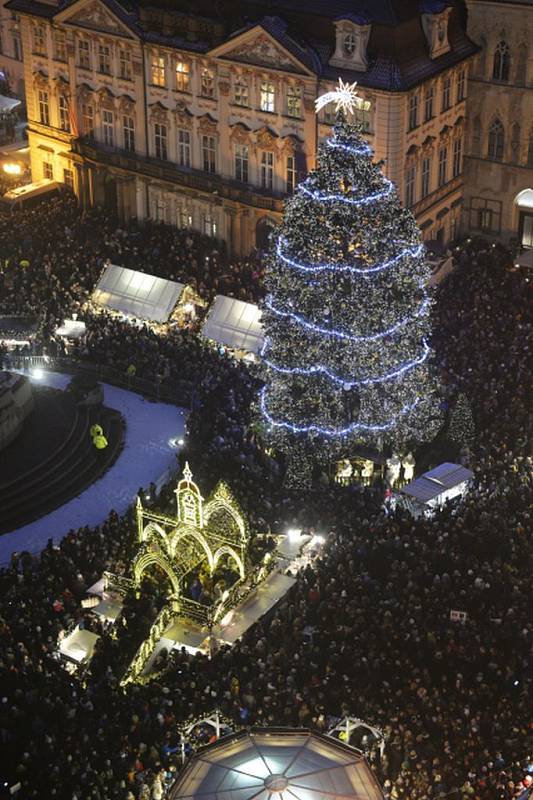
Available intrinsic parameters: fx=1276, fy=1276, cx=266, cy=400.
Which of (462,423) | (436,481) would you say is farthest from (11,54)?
(436,481)

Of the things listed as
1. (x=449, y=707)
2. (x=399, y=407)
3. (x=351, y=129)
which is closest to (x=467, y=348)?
(x=399, y=407)

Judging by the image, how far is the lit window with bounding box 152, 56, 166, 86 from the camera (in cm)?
6206

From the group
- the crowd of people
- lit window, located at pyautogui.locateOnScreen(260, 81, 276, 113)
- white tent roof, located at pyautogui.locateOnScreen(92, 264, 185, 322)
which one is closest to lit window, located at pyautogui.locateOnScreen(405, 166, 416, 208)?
lit window, located at pyautogui.locateOnScreen(260, 81, 276, 113)

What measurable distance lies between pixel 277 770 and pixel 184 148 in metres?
42.8

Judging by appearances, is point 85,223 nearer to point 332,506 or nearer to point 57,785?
point 332,506

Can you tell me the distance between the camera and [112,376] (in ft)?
175

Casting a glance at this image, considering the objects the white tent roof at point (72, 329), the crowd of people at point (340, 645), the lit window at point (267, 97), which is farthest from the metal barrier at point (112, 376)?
the lit window at point (267, 97)

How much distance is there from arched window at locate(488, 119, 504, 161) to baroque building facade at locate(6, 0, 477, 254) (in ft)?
4.60

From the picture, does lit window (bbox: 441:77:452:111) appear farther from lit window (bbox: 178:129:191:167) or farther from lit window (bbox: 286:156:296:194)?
lit window (bbox: 178:129:191:167)

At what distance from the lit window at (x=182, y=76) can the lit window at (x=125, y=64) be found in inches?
125

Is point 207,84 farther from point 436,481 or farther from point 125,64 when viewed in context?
point 436,481

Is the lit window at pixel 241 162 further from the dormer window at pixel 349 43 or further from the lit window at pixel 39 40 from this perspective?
the lit window at pixel 39 40

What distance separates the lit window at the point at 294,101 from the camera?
57.2 metres

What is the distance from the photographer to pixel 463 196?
6294 centimetres
